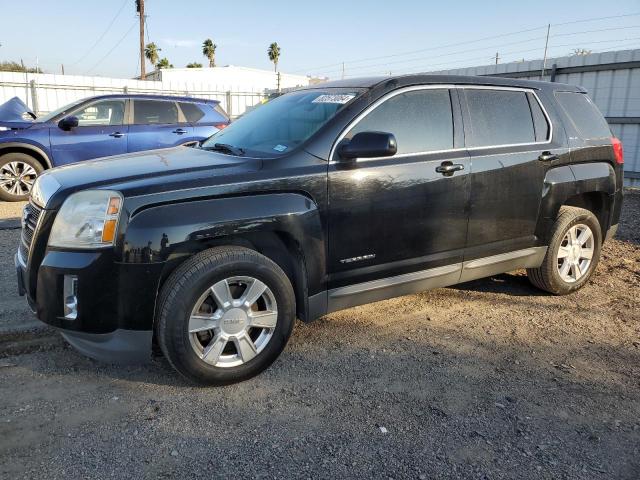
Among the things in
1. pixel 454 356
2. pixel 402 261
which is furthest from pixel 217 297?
pixel 454 356

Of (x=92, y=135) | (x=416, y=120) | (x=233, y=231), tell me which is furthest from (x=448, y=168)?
(x=92, y=135)

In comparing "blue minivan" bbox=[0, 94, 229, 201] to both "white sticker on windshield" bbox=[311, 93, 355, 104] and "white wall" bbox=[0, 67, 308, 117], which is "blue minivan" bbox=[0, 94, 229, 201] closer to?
"white wall" bbox=[0, 67, 308, 117]

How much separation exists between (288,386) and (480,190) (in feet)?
6.64

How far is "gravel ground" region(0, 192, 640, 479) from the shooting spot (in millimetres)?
2346

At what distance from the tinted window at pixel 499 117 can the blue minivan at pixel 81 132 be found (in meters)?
5.36

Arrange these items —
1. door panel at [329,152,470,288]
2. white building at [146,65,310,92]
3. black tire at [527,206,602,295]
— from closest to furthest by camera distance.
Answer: door panel at [329,152,470,288], black tire at [527,206,602,295], white building at [146,65,310,92]

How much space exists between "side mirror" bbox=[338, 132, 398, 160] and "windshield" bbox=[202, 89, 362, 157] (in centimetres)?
31

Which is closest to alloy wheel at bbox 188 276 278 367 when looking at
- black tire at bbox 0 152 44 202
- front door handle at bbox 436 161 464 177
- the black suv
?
the black suv

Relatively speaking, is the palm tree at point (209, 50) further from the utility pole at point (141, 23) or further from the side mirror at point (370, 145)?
the side mirror at point (370, 145)

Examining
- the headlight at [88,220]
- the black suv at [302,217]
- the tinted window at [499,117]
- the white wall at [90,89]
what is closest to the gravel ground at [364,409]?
the black suv at [302,217]

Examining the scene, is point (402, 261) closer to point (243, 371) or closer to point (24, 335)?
point (243, 371)

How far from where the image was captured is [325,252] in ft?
10.6

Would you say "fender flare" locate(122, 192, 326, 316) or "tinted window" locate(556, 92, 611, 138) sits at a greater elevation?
"tinted window" locate(556, 92, 611, 138)

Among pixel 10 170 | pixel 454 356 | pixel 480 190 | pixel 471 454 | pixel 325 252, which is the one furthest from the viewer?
pixel 10 170
